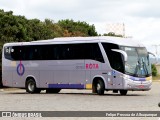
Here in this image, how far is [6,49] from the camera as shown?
1487 inches

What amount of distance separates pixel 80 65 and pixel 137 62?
11.2ft

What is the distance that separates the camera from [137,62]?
31.9 metres

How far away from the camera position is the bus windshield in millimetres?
31484

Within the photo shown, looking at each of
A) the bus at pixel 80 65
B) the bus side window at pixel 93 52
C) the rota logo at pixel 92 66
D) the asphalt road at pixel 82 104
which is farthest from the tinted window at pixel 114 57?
the asphalt road at pixel 82 104

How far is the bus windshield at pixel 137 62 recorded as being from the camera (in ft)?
103

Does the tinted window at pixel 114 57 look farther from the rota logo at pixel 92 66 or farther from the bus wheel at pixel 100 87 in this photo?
the bus wheel at pixel 100 87

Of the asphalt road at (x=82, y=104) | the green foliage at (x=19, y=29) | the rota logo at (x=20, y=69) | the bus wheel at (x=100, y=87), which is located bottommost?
the asphalt road at (x=82, y=104)


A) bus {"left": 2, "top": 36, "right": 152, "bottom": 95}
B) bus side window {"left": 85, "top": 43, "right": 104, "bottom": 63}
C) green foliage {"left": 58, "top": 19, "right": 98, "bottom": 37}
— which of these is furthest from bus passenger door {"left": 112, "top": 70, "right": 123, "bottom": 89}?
green foliage {"left": 58, "top": 19, "right": 98, "bottom": 37}

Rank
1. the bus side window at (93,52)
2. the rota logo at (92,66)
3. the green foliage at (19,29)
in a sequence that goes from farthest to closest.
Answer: the green foliage at (19,29) < the rota logo at (92,66) < the bus side window at (93,52)

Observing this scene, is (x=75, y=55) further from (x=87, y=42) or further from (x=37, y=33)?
(x=37, y=33)

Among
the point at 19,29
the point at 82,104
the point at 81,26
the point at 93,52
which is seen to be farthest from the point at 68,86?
the point at 81,26

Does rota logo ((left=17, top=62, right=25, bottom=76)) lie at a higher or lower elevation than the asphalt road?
higher

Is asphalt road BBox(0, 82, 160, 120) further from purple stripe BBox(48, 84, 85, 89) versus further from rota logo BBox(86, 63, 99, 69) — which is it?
purple stripe BBox(48, 84, 85, 89)

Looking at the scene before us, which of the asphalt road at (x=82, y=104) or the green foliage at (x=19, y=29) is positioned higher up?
the green foliage at (x=19, y=29)
